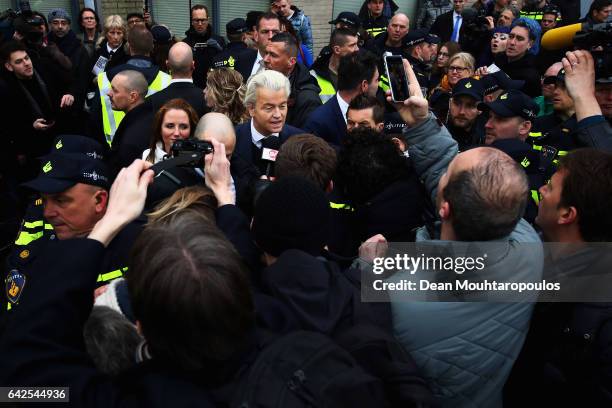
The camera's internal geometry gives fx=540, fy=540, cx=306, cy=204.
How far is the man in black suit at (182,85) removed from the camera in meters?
4.33

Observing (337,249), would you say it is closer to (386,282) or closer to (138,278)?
(386,282)

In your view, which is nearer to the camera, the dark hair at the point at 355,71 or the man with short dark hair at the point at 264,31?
the dark hair at the point at 355,71

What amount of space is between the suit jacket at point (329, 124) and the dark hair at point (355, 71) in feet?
0.63

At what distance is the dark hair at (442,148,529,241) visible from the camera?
1763 millimetres

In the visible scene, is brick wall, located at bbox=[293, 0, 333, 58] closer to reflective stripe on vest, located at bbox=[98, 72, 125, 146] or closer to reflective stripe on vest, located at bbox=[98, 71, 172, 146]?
reflective stripe on vest, located at bbox=[98, 71, 172, 146]

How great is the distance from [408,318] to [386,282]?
136 mm

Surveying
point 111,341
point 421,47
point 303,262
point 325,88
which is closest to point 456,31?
point 421,47

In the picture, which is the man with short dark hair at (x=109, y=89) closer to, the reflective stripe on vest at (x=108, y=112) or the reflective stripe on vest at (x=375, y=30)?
the reflective stripe on vest at (x=108, y=112)

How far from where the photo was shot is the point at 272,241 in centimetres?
170

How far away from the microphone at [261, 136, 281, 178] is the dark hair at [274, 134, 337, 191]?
21.1 inches

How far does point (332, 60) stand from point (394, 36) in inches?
69.2

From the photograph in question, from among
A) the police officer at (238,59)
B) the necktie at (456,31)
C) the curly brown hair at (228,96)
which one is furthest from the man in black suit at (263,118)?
the necktie at (456,31)

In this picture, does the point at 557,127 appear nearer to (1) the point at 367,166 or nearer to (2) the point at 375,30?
(1) the point at 367,166

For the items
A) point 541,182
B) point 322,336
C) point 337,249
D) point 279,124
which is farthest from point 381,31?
point 322,336
